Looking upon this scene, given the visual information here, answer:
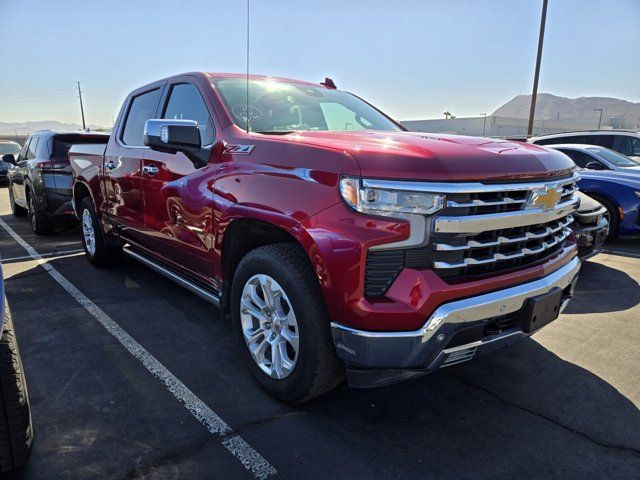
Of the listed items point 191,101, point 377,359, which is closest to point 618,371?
point 377,359

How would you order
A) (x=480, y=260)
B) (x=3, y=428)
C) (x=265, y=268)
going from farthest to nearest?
1. (x=265, y=268)
2. (x=480, y=260)
3. (x=3, y=428)

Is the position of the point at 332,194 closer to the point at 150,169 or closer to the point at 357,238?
the point at 357,238

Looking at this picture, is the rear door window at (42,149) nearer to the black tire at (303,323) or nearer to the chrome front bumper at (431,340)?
the black tire at (303,323)

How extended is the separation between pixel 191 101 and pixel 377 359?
253 centimetres

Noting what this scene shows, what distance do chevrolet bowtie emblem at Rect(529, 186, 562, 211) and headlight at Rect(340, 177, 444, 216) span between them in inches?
26.8

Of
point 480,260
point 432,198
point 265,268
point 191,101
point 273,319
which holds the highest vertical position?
point 191,101

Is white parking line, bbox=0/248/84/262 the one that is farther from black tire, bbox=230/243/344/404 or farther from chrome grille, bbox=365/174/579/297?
chrome grille, bbox=365/174/579/297

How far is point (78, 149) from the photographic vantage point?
18.5ft

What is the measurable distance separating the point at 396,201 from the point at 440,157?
12.4 inches

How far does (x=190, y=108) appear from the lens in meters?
3.56

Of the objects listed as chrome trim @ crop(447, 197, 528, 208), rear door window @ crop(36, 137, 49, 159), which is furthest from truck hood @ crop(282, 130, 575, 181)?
rear door window @ crop(36, 137, 49, 159)

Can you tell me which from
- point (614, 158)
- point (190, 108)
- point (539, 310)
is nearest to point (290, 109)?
point (190, 108)

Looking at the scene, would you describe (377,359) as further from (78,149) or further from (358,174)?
(78,149)

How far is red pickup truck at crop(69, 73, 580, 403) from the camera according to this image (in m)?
2.07
